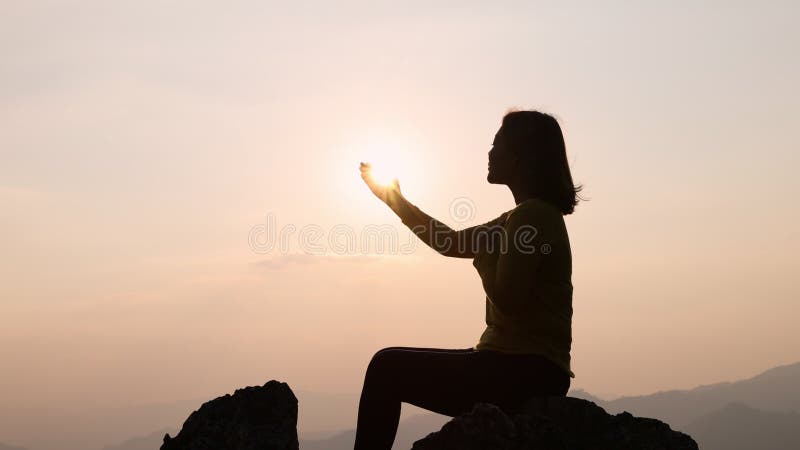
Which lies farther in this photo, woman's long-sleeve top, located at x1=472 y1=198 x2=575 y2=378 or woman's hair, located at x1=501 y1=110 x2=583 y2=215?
woman's hair, located at x1=501 y1=110 x2=583 y2=215

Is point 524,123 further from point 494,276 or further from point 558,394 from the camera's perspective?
point 558,394

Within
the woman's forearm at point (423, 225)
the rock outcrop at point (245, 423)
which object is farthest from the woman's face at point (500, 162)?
the rock outcrop at point (245, 423)

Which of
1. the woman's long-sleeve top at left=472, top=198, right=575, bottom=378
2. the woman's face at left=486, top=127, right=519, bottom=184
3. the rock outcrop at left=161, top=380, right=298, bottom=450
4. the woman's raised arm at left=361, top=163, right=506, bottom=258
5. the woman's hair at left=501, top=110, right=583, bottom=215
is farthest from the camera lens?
the woman's raised arm at left=361, top=163, right=506, bottom=258

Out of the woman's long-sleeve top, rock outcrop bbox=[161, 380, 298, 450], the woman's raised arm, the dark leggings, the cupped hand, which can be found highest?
the cupped hand

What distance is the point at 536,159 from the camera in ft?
21.0

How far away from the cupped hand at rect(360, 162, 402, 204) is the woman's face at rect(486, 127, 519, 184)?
149 cm

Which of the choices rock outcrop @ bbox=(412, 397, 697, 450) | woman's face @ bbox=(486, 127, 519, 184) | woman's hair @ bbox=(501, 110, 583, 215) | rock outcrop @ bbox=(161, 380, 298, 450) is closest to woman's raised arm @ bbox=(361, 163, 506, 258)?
woman's face @ bbox=(486, 127, 519, 184)

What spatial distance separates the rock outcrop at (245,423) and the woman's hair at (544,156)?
2.72 metres

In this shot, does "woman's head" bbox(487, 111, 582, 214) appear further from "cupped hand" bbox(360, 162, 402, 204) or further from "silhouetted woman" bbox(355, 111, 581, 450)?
"cupped hand" bbox(360, 162, 402, 204)

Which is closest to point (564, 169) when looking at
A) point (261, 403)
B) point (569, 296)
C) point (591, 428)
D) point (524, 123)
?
point (524, 123)

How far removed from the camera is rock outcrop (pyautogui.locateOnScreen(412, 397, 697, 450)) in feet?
17.6

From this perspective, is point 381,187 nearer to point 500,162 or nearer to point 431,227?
point 431,227

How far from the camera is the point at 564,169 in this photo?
21.1ft

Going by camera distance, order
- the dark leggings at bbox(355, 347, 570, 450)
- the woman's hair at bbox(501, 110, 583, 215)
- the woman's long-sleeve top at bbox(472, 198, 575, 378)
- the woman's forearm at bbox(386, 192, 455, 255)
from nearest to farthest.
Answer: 1. the woman's long-sleeve top at bbox(472, 198, 575, 378)
2. the dark leggings at bbox(355, 347, 570, 450)
3. the woman's hair at bbox(501, 110, 583, 215)
4. the woman's forearm at bbox(386, 192, 455, 255)
